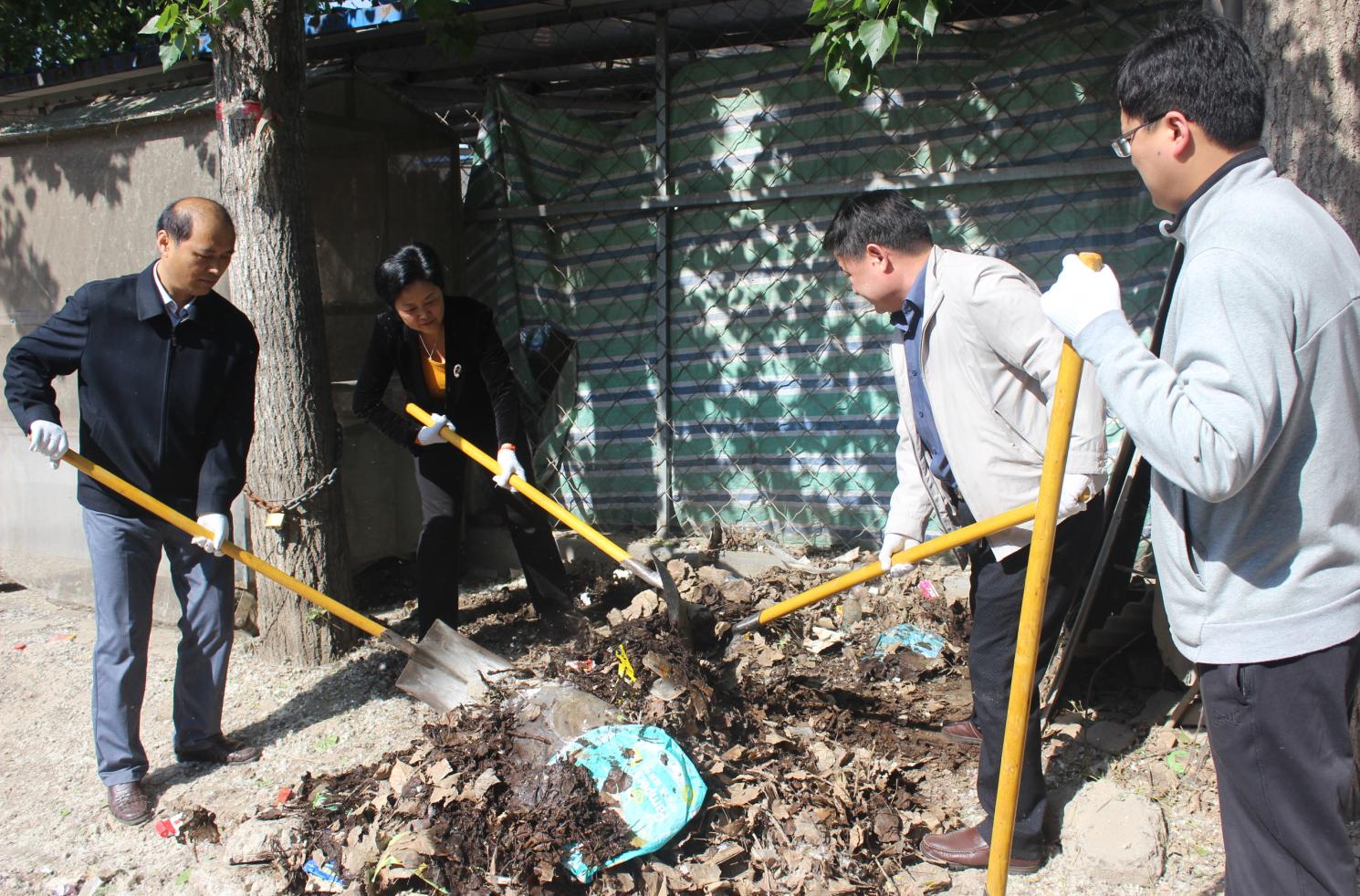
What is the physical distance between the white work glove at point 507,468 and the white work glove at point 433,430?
28cm

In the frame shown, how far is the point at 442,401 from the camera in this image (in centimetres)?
448

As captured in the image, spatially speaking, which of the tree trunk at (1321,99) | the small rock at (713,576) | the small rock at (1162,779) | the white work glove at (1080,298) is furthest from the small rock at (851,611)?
the white work glove at (1080,298)

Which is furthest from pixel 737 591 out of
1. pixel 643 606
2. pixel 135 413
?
pixel 135 413

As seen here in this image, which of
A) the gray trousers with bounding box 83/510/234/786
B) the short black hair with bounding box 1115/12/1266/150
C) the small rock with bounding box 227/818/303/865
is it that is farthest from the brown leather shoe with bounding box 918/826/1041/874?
the gray trousers with bounding box 83/510/234/786

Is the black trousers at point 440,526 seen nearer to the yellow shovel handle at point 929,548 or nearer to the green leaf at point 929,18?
the yellow shovel handle at point 929,548

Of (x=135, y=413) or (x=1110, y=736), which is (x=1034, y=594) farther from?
(x=135, y=413)

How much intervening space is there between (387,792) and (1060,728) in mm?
2376

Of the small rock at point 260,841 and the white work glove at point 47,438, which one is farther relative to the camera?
the white work glove at point 47,438

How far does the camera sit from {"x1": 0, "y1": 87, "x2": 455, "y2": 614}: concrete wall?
198 inches

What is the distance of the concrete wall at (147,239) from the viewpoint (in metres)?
5.02

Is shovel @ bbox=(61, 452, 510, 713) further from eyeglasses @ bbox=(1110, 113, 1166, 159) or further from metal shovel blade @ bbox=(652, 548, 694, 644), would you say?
eyeglasses @ bbox=(1110, 113, 1166, 159)

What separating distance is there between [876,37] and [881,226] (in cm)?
116

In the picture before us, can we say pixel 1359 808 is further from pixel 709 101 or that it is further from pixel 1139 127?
pixel 709 101

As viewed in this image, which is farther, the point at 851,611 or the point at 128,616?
the point at 851,611
